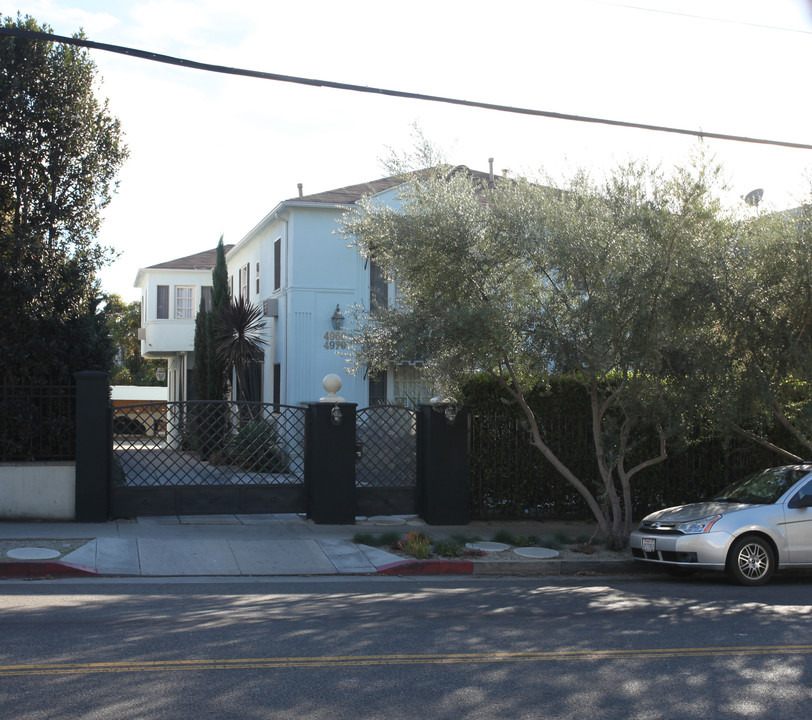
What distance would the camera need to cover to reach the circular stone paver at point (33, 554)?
10.2 m

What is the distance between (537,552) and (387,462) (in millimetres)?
3455

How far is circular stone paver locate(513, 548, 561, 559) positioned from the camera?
11688mm

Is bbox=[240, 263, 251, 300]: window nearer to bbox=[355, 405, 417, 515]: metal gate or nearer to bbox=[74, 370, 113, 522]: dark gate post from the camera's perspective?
bbox=[355, 405, 417, 515]: metal gate

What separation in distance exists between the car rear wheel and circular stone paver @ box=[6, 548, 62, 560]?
27.2ft

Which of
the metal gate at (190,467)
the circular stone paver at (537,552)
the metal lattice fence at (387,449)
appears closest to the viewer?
the circular stone paver at (537,552)

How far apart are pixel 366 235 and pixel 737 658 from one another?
25.5 ft

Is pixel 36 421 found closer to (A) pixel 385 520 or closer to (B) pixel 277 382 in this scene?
(A) pixel 385 520

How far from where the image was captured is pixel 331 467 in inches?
546

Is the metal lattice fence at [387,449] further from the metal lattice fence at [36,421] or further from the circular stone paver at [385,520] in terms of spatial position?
the metal lattice fence at [36,421]

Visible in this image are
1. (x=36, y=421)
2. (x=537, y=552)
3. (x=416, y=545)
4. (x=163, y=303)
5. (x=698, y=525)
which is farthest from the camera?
(x=163, y=303)

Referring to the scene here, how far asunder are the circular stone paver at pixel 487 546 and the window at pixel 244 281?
16.7 m

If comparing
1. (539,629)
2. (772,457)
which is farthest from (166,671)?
(772,457)

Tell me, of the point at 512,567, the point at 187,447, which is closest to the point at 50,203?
the point at 187,447

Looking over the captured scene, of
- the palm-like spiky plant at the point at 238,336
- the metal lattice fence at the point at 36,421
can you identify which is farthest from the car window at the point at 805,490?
the palm-like spiky plant at the point at 238,336
